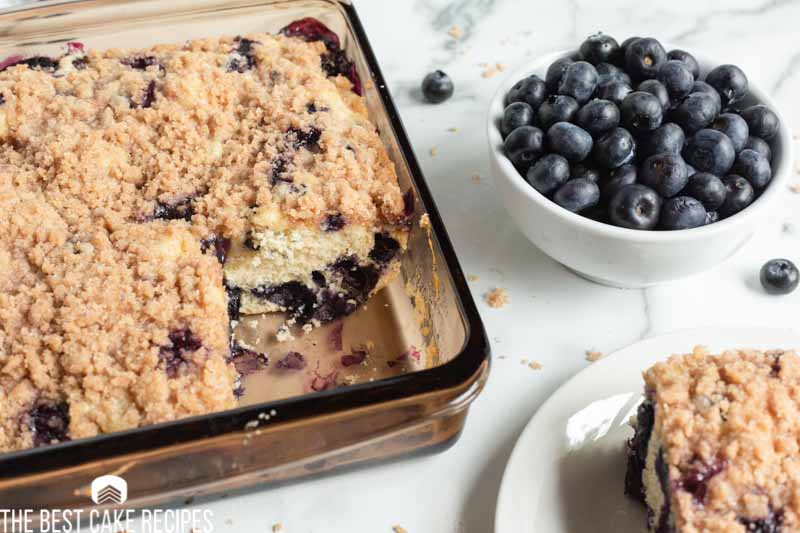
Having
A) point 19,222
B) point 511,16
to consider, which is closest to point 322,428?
point 19,222

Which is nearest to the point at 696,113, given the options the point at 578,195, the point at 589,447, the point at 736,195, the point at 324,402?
the point at 736,195

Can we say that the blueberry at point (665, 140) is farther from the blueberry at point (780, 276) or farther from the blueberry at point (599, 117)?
the blueberry at point (780, 276)

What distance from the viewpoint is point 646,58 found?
1878mm

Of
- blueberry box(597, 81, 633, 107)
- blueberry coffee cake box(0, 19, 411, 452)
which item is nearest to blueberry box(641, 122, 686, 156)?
blueberry box(597, 81, 633, 107)

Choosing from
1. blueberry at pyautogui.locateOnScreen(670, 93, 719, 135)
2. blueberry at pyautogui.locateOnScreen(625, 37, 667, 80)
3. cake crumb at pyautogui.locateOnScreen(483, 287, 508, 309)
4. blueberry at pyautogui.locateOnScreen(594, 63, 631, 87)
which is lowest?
cake crumb at pyautogui.locateOnScreen(483, 287, 508, 309)

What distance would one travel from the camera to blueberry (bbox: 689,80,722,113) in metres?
1.81

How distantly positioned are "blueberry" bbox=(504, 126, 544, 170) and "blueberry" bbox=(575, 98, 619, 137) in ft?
0.30

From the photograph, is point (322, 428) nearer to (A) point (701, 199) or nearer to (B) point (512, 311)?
(B) point (512, 311)

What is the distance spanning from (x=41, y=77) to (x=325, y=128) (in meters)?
0.68

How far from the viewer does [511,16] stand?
2.65 metres

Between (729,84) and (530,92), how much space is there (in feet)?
1.37

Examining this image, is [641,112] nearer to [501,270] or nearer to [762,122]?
[762,122]

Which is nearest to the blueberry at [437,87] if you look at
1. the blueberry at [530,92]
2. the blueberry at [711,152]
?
the blueberry at [530,92]

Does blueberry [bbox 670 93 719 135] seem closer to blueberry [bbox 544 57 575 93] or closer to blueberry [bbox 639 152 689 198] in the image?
blueberry [bbox 639 152 689 198]
